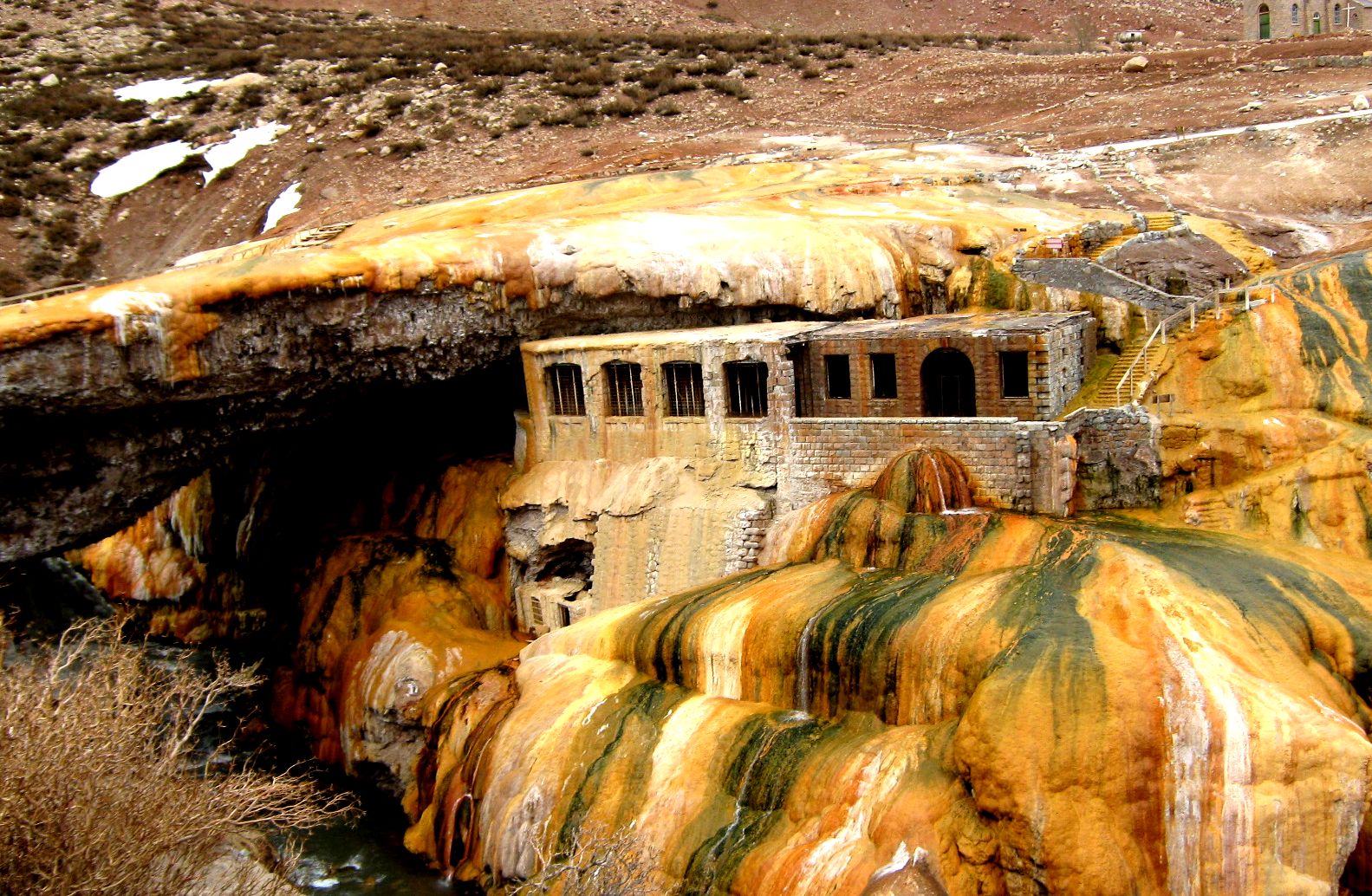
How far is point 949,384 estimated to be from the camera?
81.1 ft

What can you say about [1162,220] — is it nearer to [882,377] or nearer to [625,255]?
[882,377]

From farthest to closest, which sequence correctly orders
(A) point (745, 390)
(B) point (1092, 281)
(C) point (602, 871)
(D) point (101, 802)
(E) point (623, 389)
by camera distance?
(E) point (623, 389) < (B) point (1092, 281) < (A) point (745, 390) < (C) point (602, 871) < (D) point (101, 802)

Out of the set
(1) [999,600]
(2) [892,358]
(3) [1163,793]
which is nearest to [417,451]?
(2) [892,358]

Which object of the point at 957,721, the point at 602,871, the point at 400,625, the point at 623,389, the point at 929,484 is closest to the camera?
the point at 957,721

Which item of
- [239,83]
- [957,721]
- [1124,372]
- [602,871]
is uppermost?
[239,83]

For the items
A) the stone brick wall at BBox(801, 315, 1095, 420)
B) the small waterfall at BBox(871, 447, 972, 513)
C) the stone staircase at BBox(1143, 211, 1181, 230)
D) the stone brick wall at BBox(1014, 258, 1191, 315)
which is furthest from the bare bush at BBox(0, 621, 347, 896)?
the stone staircase at BBox(1143, 211, 1181, 230)

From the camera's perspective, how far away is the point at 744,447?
2472 cm

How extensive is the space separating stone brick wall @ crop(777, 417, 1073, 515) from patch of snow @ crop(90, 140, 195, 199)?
34.6 meters

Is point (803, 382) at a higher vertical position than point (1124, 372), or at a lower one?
higher

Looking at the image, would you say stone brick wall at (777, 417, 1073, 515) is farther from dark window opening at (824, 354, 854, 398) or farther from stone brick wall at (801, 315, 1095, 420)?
dark window opening at (824, 354, 854, 398)

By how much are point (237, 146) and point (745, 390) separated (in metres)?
32.1

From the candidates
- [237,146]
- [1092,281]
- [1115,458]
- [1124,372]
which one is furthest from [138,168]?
[1115,458]

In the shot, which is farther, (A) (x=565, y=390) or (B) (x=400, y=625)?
(B) (x=400, y=625)

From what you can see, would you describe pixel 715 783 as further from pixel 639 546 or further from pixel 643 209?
pixel 643 209
